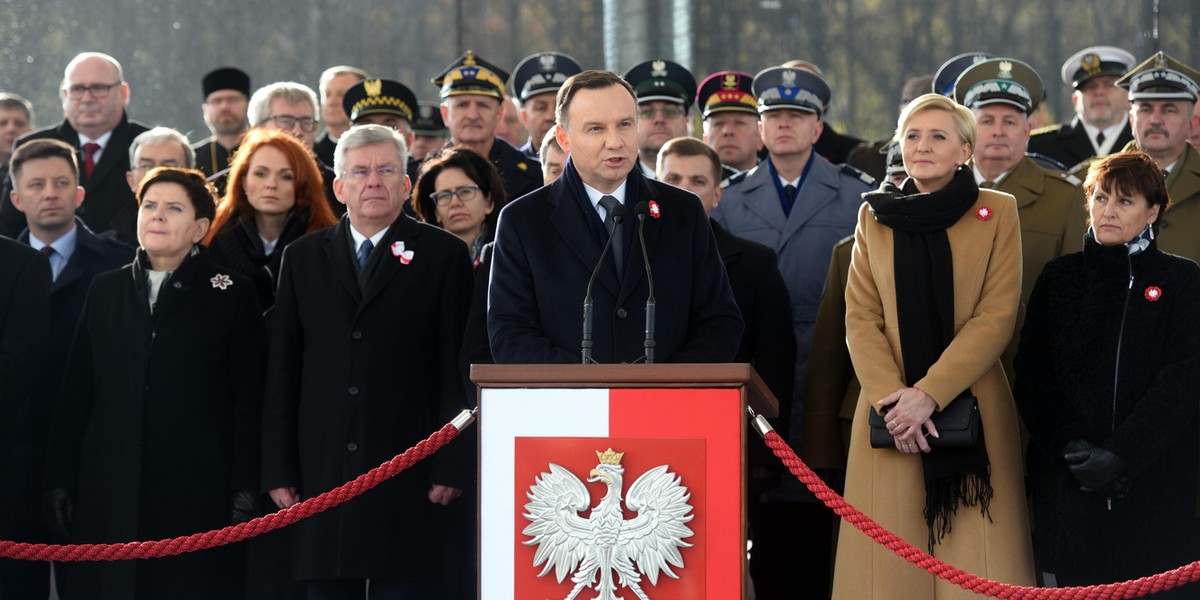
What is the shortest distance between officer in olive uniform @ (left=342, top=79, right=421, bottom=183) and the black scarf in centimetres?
324

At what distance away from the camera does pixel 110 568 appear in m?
5.57

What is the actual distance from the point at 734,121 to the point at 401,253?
2668mm

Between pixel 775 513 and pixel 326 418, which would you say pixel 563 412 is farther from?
pixel 775 513

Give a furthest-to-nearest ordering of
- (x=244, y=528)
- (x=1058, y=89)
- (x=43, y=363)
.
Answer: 1. (x=1058, y=89)
2. (x=43, y=363)
3. (x=244, y=528)

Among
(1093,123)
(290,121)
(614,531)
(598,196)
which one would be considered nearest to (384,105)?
(290,121)

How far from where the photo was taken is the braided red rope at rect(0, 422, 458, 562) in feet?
14.4

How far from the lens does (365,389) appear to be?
5438mm

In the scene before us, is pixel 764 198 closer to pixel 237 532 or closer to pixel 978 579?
pixel 978 579

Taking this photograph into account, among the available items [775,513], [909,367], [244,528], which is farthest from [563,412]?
[775,513]

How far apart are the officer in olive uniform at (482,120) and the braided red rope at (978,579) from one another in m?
3.43

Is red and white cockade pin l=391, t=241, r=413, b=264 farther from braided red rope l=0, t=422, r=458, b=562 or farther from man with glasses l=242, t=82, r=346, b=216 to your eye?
man with glasses l=242, t=82, r=346, b=216

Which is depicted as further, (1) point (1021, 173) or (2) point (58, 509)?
(1) point (1021, 173)

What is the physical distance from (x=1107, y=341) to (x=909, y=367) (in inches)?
25.8

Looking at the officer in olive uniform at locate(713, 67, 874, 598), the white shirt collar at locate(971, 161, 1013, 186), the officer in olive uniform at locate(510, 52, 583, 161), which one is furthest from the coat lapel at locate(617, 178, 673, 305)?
the officer in olive uniform at locate(510, 52, 583, 161)
